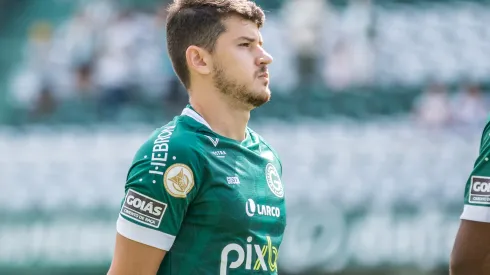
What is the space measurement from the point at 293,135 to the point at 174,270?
9376 mm

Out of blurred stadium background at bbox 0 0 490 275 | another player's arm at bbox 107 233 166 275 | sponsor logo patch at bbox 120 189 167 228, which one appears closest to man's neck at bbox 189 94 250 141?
sponsor logo patch at bbox 120 189 167 228

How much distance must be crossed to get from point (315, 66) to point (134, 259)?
988 cm

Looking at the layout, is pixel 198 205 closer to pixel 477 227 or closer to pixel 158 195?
pixel 158 195

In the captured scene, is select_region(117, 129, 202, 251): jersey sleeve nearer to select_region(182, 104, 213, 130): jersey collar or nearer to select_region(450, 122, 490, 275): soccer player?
select_region(182, 104, 213, 130): jersey collar

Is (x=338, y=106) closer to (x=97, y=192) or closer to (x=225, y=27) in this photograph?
(x=97, y=192)

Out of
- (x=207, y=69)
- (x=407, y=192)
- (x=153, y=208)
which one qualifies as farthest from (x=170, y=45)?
(x=407, y=192)

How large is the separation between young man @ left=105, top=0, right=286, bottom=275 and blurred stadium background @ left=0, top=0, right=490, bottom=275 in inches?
345

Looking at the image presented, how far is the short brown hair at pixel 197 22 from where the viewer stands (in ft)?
12.4

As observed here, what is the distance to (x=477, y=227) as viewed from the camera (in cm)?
391

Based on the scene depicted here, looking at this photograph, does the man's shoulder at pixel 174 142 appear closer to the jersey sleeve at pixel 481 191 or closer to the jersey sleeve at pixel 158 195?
the jersey sleeve at pixel 158 195

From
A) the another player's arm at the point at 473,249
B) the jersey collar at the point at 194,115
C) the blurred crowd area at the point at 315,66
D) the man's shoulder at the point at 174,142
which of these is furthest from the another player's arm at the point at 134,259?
the blurred crowd area at the point at 315,66

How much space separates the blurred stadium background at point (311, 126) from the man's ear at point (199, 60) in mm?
8988

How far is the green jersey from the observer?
3498mm

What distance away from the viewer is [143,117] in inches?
531
